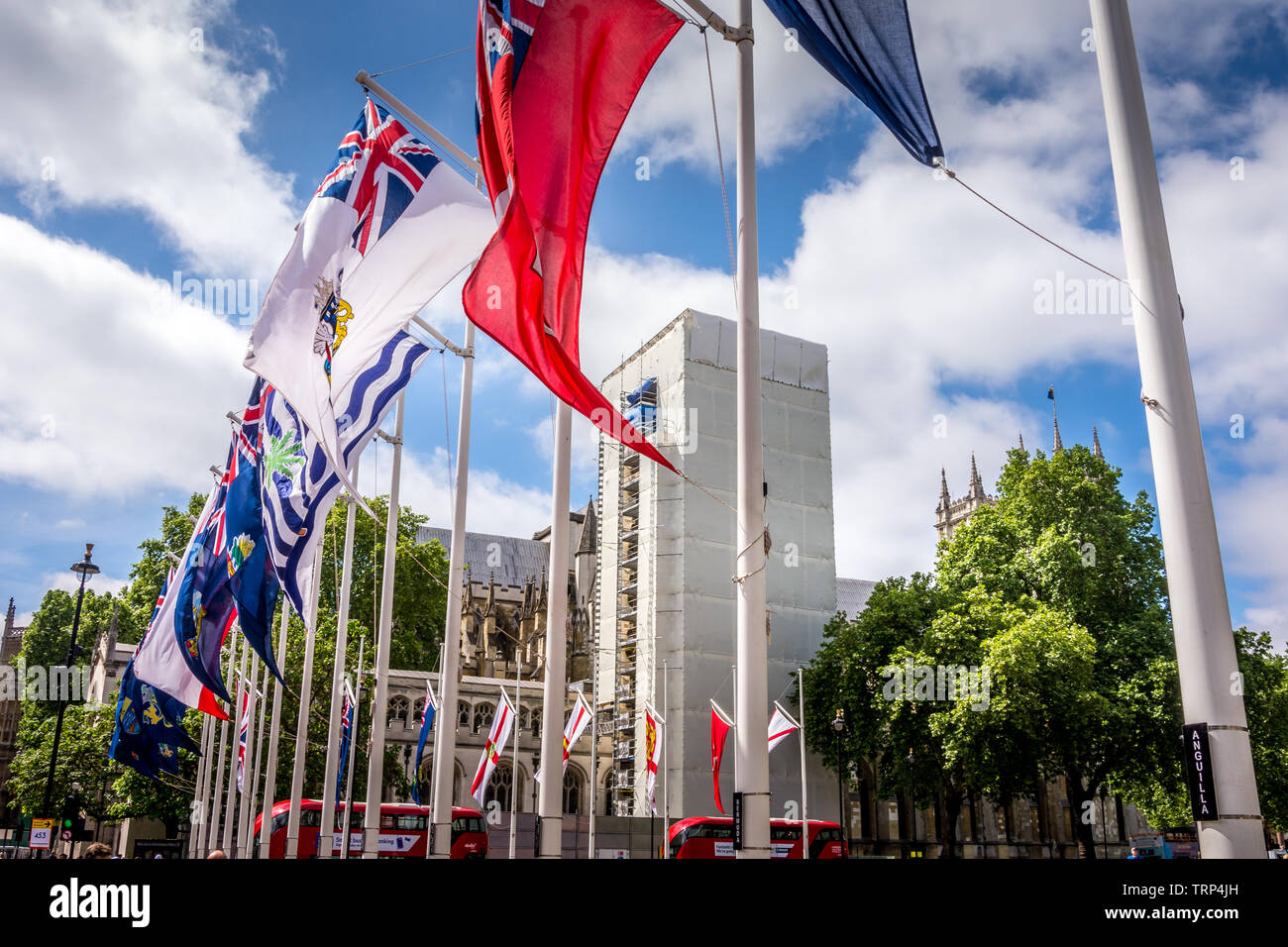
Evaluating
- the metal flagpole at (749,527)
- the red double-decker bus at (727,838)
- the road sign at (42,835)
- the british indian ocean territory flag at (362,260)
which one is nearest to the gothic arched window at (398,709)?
the road sign at (42,835)

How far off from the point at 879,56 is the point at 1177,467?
13.4ft

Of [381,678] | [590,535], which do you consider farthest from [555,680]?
[590,535]

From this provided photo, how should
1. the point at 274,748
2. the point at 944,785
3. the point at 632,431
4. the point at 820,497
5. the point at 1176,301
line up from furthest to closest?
1. the point at 820,497
2. the point at 944,785
3. the point at 274,748
4. the point at 632,431
5. the point at 1176,301

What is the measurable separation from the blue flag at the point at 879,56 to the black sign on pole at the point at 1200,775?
4.53m

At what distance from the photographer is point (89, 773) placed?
4303 cm

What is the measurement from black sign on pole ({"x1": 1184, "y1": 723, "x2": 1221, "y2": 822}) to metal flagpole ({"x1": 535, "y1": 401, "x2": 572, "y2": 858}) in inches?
253

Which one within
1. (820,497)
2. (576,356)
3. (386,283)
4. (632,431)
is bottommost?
(632,431)

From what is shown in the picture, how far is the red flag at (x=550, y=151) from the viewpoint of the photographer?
7.29m

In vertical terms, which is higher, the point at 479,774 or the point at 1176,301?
the point at 1176,301

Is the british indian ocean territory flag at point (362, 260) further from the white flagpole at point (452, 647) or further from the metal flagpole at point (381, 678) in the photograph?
the metal flagpole at point (381, 678)

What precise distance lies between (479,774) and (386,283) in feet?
68.6
